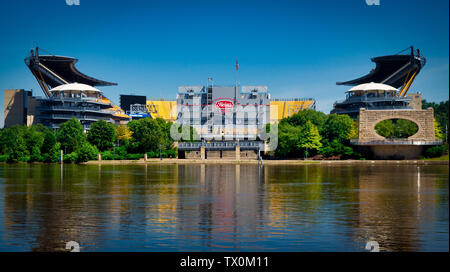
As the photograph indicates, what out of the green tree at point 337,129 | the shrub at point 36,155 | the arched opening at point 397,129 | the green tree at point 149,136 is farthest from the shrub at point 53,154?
the arched opening at point 397,129

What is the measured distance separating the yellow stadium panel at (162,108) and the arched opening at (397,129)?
73081 mm

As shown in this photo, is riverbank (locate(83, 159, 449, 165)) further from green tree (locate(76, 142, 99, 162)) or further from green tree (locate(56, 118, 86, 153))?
green tree (locate(56, 118, 86, 153))

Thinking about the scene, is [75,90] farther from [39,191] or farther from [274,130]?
[39,191]

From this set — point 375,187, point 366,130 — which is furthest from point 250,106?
point 375,187

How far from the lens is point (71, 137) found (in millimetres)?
87750

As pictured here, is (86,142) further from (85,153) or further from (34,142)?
(34,142)

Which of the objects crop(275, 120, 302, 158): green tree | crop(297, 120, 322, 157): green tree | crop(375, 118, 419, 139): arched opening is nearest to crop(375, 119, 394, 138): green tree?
crop(375, 118, 419, 139): arched opening

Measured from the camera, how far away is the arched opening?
90750 millimetres

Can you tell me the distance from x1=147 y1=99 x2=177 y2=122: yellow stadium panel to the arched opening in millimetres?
73081

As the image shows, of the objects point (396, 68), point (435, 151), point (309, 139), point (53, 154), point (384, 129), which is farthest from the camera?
point (396, 68)

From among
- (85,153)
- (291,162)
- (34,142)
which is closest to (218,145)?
(291,162)

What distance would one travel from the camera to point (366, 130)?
288ft

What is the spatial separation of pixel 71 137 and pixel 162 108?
62.5 meters

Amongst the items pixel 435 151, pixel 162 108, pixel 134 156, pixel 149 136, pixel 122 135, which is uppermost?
pixel 162 108
